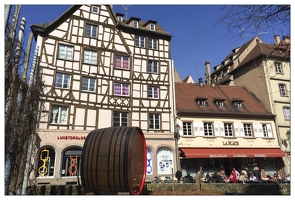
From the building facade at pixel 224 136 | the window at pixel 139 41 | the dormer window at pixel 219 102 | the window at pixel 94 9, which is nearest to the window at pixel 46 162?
the building facade at pixel 224 136

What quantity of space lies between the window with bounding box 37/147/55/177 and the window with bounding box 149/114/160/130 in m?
6.59

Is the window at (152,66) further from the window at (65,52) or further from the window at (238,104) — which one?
the window at (238,104)

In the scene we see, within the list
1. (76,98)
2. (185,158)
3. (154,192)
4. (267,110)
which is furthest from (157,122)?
(267,110)

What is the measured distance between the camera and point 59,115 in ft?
47.1

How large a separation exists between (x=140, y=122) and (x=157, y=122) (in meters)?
1.31

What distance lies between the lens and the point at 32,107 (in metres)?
5.52

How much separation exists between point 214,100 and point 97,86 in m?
9.75

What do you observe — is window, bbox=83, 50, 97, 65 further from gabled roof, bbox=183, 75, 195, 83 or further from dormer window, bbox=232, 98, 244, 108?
gabled roof, bbox=183, 75, 195, 83

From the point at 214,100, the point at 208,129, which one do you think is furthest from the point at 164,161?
the point at 214,100

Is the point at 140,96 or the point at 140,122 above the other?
the point at 140,96

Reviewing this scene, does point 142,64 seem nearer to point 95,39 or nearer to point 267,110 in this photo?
point 95,39

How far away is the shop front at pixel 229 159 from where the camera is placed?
1631 centimetres

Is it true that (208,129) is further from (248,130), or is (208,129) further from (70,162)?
(70,162)

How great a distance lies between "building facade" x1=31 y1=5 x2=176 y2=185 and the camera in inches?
Result: 550
